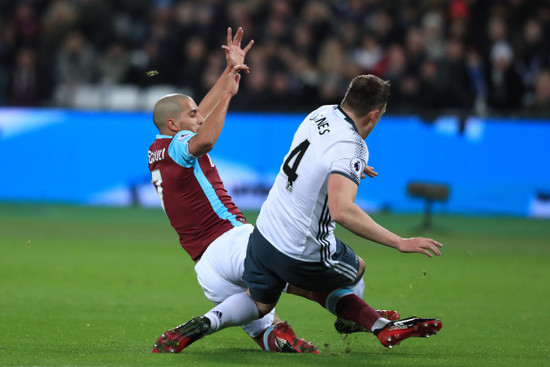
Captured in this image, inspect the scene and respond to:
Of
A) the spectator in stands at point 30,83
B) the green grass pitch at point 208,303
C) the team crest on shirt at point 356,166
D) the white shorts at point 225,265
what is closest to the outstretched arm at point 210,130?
the white shorts at point 225,265

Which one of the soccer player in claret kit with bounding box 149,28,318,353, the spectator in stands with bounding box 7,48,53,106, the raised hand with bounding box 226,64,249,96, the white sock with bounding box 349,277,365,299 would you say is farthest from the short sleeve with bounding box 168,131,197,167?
the spectator in stands with bounding box 7,48,53,106

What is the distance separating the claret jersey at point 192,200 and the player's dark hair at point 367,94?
1.28m

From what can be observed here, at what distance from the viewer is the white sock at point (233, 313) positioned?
6.09 meters

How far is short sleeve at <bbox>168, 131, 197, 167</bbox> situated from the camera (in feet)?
20.8

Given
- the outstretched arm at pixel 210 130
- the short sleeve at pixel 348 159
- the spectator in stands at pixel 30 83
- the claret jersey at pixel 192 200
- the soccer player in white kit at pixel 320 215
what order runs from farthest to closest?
the spectator in stands at pixel 30 83 → the claret jersey at pixel 192 200 → the outstretched arm at pixel 210 130 → the soccer player in white kit at pixel 320 215 → the short sleeve at pixel 348 159

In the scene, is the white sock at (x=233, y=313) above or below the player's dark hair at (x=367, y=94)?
below

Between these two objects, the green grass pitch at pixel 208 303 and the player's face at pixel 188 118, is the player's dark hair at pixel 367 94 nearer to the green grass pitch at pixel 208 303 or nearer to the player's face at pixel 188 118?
the player's face at pixel 188 118

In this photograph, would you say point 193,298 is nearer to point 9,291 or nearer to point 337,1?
point 9,291

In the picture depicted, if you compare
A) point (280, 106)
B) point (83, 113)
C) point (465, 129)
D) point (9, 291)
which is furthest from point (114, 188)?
point (9, 291)

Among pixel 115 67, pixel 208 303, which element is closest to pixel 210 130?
pixel 208 303

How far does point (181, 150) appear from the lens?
6.37 meters

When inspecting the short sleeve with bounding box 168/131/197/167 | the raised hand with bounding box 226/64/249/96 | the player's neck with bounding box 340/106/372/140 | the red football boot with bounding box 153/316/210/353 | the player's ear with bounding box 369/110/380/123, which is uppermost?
the raised hand with bounding box 226/64/249/96

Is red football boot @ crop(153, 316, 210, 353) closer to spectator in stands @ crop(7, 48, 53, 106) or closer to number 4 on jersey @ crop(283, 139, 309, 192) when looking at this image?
number 4 on jersey @ crop(283, 139, 309, 192)

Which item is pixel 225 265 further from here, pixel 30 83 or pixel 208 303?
pixel 30 83
